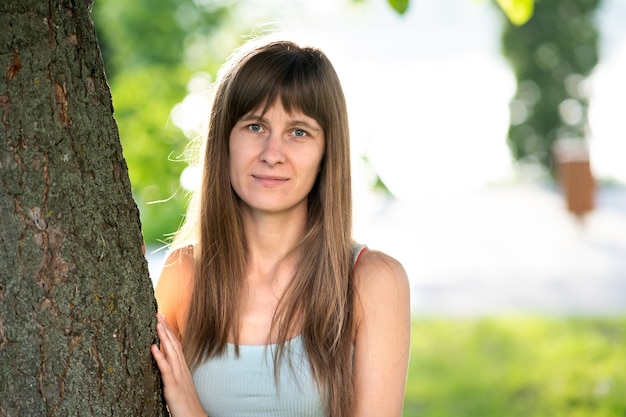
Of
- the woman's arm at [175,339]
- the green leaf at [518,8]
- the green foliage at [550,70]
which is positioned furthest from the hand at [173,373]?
the green foliage at [550,70]

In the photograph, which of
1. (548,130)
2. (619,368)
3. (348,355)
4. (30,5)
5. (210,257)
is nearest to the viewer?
(30,5)

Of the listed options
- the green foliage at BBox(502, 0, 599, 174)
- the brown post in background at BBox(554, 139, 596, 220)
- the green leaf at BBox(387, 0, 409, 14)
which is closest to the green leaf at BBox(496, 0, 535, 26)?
the green leaf at BBox(387, 0, 409, 14)

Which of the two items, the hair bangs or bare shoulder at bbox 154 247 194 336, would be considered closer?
the hair bangs

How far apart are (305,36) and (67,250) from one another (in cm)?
102

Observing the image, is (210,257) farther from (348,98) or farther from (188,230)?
(348,98)

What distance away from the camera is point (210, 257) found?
2.59 m

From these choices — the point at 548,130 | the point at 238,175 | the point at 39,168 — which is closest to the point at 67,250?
the point at 39,168

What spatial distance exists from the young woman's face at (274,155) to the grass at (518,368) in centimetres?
264

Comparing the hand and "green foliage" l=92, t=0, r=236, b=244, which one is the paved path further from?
the hand

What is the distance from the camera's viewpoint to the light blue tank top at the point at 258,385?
236 centimetres

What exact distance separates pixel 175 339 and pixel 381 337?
592 mm

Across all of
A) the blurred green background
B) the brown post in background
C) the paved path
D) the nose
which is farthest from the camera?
the brown post in background

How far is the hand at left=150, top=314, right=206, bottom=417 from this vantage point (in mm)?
1984

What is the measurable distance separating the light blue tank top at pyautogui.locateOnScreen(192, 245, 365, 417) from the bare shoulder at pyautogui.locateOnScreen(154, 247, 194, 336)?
0.23 meters
